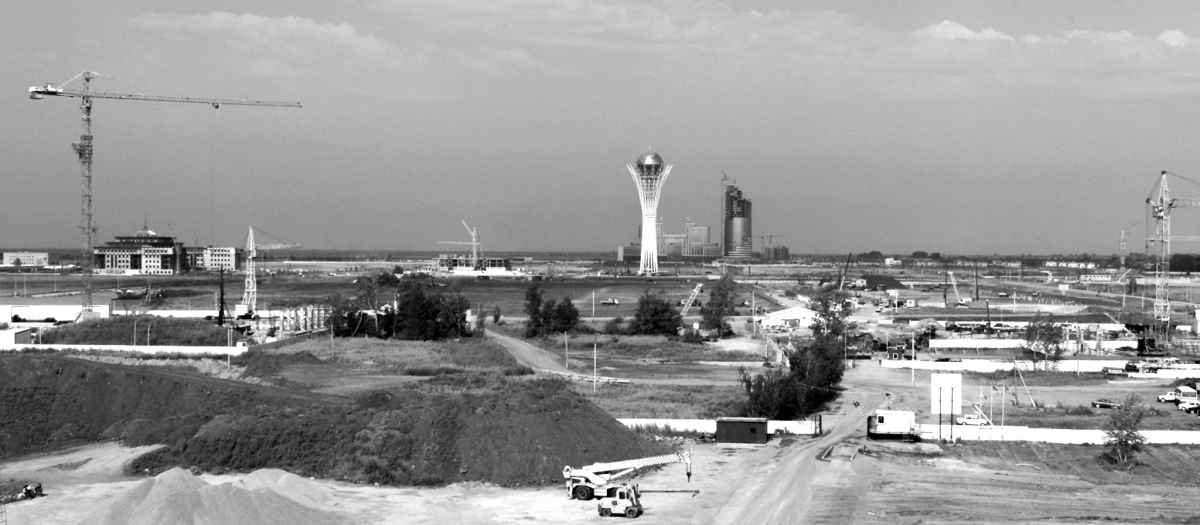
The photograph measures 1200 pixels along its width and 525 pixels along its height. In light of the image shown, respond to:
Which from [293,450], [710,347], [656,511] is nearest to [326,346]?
[710,347]

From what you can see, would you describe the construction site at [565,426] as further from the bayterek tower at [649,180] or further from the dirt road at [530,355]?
the bayterek tower at [649,180]

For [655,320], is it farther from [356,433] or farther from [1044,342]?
[356,433]

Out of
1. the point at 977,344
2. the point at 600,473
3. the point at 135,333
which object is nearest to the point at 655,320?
the point at 977,344

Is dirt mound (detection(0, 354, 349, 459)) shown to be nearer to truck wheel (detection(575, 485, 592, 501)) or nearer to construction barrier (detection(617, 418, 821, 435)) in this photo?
construction barrier (detection(617, 418, 821, 435))

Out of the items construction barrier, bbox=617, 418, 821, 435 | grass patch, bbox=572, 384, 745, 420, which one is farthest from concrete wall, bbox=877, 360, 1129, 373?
construction barrier, bbox=617, 418, 821, 435

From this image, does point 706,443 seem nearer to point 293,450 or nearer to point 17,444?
point 293,450

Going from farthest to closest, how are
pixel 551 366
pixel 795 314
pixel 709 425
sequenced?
pixel 795 314, pixel 551 366, pixel 709 425
